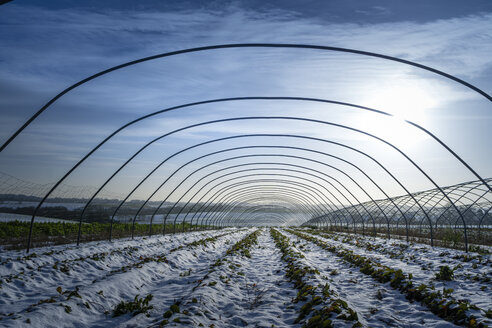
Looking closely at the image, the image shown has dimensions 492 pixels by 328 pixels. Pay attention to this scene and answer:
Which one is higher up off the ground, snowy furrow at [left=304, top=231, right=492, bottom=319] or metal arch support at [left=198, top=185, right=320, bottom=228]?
metal arch support at [left=198, top=185, right=320, bottom=228]

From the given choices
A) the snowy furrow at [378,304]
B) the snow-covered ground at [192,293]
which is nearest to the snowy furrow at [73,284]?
the snow-covered ground at [192,293]

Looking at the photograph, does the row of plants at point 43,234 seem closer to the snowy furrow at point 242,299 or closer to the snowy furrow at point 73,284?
the snowy furrow at point 73,284

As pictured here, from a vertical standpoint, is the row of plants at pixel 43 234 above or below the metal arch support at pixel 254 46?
below

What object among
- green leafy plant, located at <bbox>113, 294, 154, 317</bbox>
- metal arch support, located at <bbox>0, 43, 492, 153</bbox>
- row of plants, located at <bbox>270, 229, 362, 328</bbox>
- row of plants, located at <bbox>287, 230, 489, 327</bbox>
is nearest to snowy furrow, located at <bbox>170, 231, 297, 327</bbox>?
row of plants, located at <bbox>270, 229, 362, 328</bbox>

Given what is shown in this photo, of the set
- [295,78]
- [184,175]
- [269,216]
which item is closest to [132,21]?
[295,78]

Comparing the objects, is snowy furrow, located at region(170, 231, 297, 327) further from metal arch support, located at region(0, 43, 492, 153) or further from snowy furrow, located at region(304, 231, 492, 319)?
metal arch support, located at region(0, 43, 492, 153)

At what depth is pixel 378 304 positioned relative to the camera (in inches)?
243

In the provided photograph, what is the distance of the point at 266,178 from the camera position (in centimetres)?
3092

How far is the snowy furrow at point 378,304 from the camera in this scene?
5.14m

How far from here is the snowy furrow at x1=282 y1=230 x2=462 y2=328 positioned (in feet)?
16.9

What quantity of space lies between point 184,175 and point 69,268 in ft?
42.5

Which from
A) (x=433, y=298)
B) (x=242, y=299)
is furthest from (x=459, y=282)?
(x=242, y=299)

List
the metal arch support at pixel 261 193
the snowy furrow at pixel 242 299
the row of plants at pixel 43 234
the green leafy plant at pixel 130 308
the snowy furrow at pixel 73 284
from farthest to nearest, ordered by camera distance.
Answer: the metal arch support at pixel 261 193 → the row of plants at pixel 43 234 → the snowy furrow at pixel 73 284 → the green leafy plant at pixel 130 308 → the snowy furrow at pixel 242 299

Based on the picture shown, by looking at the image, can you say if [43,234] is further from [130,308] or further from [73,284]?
[130,308]
